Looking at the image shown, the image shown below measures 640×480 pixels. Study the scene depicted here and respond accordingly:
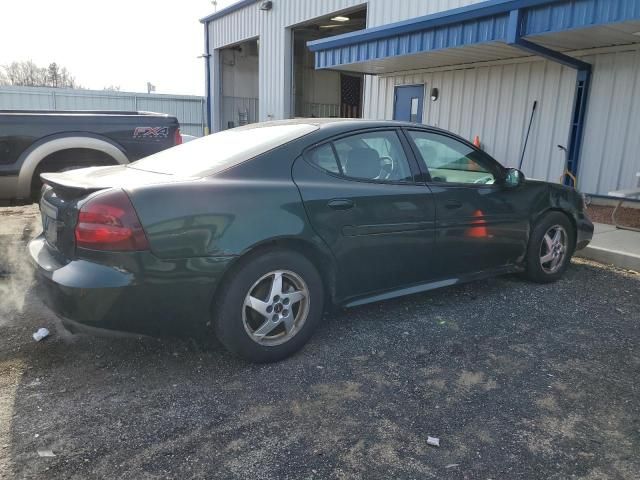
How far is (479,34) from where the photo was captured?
7902 mm

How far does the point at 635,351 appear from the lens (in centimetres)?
370

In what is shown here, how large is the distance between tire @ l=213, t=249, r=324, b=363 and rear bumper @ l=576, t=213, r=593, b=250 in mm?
3159

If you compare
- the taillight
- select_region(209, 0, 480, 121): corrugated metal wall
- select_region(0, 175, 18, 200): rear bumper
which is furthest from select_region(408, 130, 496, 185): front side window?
select_region(209, 0, 480, 121): corrugated metal wall

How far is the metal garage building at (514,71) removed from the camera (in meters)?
7.30

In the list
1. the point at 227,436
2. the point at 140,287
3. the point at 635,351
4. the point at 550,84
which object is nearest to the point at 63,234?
the point at 140,287

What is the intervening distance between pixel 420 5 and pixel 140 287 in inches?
400

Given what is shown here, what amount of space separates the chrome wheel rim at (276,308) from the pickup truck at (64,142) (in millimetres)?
3811

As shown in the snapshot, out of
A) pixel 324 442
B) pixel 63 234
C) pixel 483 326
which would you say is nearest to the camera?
pixel 324 442

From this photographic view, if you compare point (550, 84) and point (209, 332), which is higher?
point (550, 84)

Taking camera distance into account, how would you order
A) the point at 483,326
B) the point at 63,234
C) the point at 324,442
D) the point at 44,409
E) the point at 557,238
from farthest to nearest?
1. the point at 557,238
2. the point at 483,326
3. the point at 63,234
4. the point at 44,409
5. the point at 324,442

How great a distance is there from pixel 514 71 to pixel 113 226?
886 centimetres

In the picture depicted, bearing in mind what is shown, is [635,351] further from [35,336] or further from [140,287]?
[35,336]

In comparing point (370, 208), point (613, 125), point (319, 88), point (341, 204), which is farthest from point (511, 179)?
point (319, 88)

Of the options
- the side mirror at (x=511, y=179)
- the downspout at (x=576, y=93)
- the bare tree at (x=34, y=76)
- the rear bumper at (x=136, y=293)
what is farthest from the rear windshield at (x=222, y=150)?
the bare tree at (x=34, y=76)
